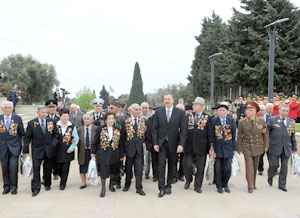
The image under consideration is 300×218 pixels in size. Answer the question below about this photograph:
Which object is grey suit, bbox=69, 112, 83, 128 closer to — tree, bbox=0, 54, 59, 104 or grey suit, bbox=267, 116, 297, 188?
grey suit, bbox=267, 116, 297, 188

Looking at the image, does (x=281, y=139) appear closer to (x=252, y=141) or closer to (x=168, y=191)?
(x=252, y=141)

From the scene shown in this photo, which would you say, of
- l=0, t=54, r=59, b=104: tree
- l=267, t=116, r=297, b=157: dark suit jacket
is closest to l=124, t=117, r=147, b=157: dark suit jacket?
l=267, t=116, r=297, b=157: dark suit jacket

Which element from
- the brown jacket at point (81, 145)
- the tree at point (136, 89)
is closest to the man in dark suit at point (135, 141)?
the brown jacket at point (81, 145)

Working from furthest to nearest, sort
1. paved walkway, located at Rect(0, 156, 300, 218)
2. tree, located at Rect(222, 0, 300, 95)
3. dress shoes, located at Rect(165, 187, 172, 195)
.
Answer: tree, located at Rect(222, 0, 300, 95), dress shoes, located at Rect(165, 187, 172, 195), paved walkway, located at Rect(0, 156, 300, 218)

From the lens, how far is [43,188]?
21.6ft

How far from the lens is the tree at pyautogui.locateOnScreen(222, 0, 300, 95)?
2642 cm

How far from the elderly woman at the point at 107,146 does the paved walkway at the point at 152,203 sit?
0.57 metres

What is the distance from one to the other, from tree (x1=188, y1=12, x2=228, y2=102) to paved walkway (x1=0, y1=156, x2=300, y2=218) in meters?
34.5

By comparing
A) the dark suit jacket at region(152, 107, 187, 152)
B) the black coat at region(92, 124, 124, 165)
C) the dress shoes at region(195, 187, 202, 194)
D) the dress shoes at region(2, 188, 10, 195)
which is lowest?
the dress shoes at region(2, 188, 10, 195)

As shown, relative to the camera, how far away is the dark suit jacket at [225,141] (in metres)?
6.18

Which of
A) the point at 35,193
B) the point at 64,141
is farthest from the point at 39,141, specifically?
the point at 35,193

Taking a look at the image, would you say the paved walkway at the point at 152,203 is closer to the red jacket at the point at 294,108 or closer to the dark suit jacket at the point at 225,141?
the dark suit jacket at the point at 225,141

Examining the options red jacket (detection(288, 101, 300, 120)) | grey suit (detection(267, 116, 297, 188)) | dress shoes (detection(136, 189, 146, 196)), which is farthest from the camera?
red jacket (detection(288, 101, 300, 120))

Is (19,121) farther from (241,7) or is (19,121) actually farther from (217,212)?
(241,7)
